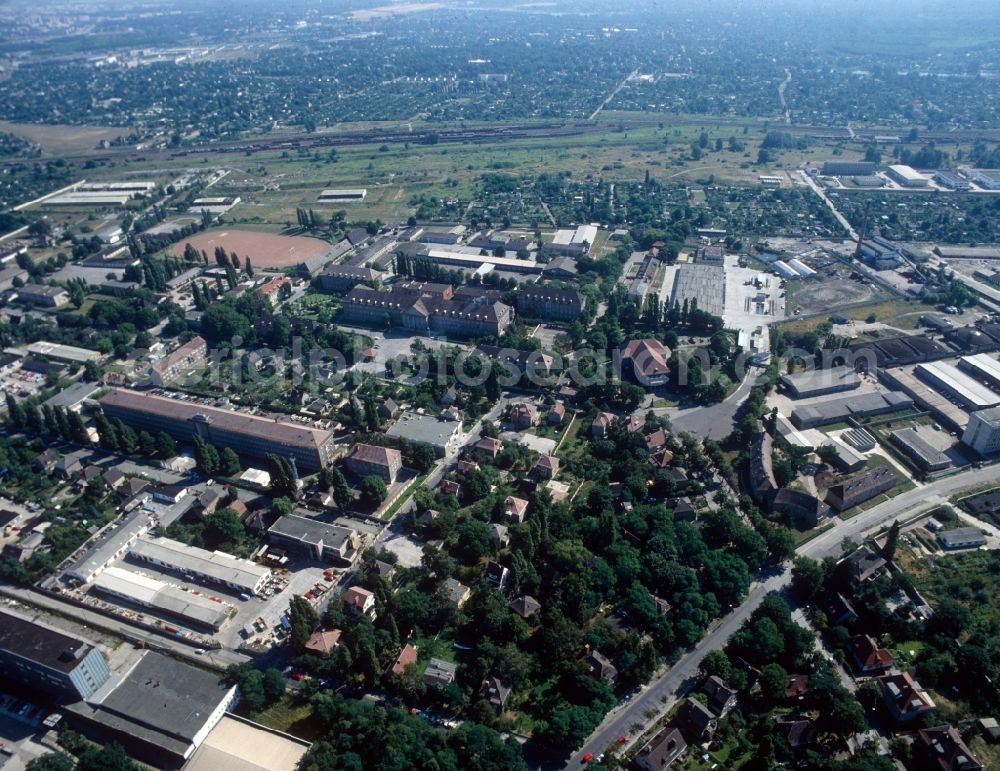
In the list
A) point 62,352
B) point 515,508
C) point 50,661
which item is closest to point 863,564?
point 515,508

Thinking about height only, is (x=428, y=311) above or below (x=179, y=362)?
above

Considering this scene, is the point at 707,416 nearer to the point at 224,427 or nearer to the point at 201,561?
the point at 224,427

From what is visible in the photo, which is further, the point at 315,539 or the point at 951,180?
the point at 951,180

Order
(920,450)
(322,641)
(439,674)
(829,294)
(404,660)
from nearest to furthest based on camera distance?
(439,674), (404,660), (322,641), (920,450), (829,294)

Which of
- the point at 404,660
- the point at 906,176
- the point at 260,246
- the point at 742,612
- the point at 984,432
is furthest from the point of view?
the point at 906,176

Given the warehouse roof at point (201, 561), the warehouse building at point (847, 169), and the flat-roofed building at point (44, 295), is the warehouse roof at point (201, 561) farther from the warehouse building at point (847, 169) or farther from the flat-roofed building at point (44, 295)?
the warehouse building at point (847, 169)

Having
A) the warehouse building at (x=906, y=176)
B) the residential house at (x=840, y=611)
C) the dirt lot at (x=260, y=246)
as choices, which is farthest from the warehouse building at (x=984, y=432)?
the dirt lot at (x=260, y=246)

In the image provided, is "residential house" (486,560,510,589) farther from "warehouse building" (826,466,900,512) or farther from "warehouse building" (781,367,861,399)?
"warehouse building" (781,367,861,399)
